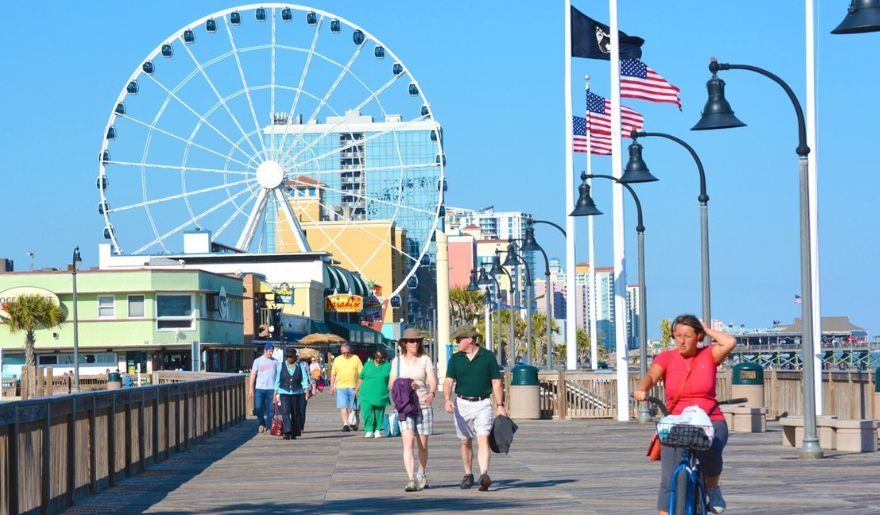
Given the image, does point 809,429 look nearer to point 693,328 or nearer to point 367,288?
point 693,328

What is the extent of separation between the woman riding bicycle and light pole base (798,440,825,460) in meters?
9.74

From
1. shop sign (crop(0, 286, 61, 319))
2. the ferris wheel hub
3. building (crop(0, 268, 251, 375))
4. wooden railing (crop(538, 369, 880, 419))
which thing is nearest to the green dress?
wooden railing (crop(538, 369, 880, 419))

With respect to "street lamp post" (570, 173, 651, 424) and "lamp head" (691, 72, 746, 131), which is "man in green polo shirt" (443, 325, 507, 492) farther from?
"street lamp post" (570, 173, 651, 424)

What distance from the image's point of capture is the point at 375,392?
92.6 ft

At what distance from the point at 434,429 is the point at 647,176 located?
7.78m

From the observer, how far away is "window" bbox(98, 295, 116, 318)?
75.2 metres

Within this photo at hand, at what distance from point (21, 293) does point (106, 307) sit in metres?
3.81

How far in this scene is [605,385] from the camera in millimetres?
35500

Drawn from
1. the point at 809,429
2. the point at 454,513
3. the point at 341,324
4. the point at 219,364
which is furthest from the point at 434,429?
the point at 341,324

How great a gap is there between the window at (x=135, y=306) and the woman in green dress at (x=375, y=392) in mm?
47930

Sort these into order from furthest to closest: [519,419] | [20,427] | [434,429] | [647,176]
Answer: [519,419] → [434,429] → [647,176] → [20,427]

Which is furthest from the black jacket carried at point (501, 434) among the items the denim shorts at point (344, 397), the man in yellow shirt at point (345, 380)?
the denim shorts at point (344, 397)

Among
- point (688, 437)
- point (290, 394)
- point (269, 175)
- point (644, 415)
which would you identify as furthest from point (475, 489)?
point (269, 175)

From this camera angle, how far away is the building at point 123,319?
2945 inches
